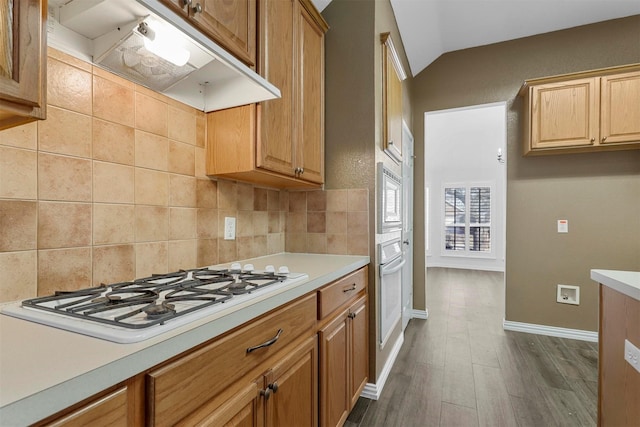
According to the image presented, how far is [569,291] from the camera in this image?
2971mm

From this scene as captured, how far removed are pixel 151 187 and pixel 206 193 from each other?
30 centimetres

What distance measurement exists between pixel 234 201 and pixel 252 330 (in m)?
0.96

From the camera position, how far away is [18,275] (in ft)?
2.89

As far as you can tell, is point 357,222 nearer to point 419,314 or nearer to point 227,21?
point 227,21

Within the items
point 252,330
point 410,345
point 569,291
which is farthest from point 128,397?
point 569,291

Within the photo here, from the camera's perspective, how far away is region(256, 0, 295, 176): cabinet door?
A: 4.79 feet

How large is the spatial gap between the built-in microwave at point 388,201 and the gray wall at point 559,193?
149 cm

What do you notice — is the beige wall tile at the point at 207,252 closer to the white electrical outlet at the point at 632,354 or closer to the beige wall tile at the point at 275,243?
the beige wall tile at the point at 275,243

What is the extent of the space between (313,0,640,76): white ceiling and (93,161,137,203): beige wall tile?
8.09 ft

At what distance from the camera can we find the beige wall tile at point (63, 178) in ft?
3.10

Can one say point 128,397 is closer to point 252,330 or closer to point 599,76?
point 252,330

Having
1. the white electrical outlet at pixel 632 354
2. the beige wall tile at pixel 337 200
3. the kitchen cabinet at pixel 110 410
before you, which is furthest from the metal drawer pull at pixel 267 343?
the white electrical outlet at pixel 632 354

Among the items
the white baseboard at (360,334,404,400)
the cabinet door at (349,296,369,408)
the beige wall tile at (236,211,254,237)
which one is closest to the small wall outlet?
the white baseboard at (360,334,404,400)

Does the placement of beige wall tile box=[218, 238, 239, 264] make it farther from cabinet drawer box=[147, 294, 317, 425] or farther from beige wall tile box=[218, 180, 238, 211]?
cabinet drawer box=[147, 294, 317, 425]
